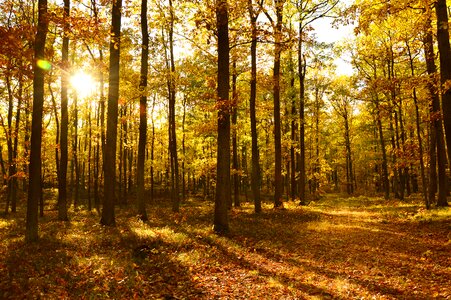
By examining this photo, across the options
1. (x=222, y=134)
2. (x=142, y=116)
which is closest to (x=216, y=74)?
(x=142, y=116)

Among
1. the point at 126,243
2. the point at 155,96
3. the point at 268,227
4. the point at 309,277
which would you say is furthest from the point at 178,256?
the point at 155,96

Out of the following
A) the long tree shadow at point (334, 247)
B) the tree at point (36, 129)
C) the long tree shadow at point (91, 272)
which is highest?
the tree at point (36, 129)

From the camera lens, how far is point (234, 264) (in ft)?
32.2

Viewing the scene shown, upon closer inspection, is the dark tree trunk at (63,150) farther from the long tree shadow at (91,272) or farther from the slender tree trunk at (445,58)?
the slender tree trunk at (445,58)

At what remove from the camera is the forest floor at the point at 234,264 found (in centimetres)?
731

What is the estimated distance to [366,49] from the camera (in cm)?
2594

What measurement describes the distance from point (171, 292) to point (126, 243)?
4.26 meters

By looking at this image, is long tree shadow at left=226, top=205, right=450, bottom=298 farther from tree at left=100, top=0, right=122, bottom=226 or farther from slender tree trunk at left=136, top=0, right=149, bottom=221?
tree at left=100, top=0, right=122, bottom=226

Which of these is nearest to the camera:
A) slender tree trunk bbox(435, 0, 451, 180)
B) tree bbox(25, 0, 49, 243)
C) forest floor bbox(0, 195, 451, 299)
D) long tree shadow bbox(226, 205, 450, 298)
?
forest floor bbox(0, 195, 451, 299)

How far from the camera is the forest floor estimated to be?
731 cm

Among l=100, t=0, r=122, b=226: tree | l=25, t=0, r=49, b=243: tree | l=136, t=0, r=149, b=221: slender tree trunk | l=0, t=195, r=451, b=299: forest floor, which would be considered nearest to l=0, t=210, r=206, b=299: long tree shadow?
l=0, t=195, r=451, b=299: forest floor

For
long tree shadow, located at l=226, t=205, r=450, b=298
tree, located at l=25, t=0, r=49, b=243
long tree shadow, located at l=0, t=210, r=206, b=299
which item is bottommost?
long tree shadow, located at l=226, t=205, r=450, b=298

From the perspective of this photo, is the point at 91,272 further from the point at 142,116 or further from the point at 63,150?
the point at 63,150

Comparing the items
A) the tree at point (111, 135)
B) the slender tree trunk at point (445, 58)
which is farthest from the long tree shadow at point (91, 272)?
the slender tree trunk at point (445, 58)
